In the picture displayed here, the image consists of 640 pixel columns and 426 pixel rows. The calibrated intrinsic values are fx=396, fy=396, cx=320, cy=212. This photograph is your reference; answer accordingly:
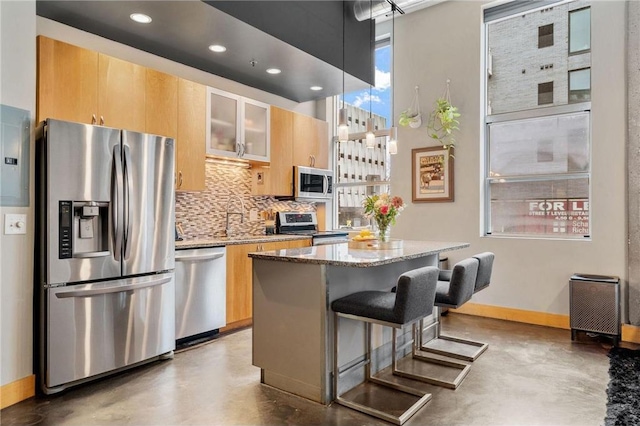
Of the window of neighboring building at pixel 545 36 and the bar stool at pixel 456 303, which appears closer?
the bar stool at pixel 456 303

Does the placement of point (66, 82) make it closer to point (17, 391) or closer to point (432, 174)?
point (17, 391)

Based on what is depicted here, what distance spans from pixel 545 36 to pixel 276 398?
15.6 feet

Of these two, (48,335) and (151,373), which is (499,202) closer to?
(151,373)

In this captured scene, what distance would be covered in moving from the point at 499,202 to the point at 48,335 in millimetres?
4683

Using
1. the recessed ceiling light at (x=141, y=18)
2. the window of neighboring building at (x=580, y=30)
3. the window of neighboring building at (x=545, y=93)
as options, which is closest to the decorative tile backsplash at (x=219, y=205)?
the recessed ceiling light at (x=141, y=18)

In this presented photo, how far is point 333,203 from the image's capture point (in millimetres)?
6141

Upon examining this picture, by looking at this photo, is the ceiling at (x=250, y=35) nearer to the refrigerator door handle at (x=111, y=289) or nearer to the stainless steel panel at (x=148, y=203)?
the stainless steel panel at (x=148, y=203)

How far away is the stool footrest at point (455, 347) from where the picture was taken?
337 centimetres

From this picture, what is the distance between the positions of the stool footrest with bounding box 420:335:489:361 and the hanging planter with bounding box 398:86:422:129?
2.70 meters

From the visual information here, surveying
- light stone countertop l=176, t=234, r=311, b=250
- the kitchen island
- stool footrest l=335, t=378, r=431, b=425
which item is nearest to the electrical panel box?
light stone countertop l=176, t=234, r=311, b=250

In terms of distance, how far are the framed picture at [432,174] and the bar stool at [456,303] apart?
1657mm

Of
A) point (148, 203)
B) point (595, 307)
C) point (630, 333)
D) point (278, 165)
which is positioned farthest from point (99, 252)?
point (630, 333)

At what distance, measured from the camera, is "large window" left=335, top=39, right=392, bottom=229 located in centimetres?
571

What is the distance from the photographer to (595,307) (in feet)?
12.4
